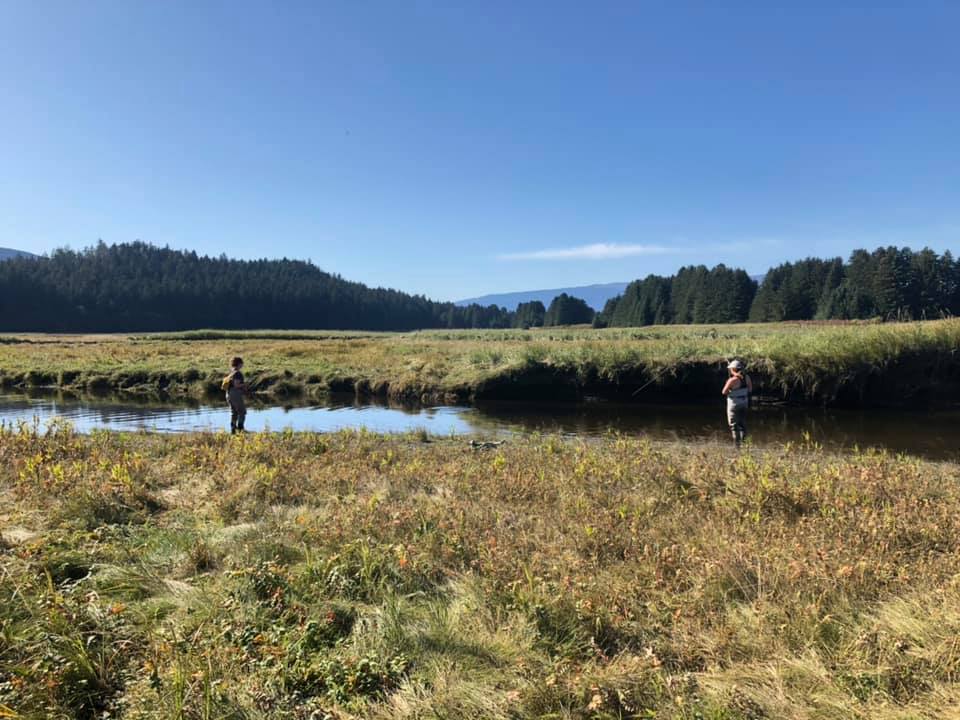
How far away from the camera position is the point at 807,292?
98125mm

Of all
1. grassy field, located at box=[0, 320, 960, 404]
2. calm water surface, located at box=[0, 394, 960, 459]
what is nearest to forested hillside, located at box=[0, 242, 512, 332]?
grassy field, located at box=[0, 320, 960, 404]

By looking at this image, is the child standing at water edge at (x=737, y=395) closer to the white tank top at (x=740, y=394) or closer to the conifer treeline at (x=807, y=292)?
the white tank top at (x=740, y=394)

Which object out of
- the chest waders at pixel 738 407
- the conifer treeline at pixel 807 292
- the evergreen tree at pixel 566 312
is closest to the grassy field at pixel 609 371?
the chest waders at pixel 738 407

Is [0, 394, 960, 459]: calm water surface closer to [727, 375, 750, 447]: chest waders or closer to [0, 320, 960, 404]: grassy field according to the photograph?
[0, 320, 960, 404]: grassy field

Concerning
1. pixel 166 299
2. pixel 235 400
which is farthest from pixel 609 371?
pixel 166 299

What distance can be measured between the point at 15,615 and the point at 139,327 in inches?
5962

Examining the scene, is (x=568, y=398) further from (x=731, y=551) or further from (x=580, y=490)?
(x=731, y=551)

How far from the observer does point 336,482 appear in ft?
28.1

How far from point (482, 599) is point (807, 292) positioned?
11025cm

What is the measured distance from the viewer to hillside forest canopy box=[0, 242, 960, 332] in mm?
84500

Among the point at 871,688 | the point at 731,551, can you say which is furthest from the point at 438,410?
the point at 871,688

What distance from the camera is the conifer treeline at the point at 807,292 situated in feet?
266

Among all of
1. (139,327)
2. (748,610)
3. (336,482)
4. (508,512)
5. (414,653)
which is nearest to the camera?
(414,653)

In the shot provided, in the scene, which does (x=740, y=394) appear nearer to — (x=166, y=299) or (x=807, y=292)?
(x=807, y=292)
